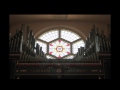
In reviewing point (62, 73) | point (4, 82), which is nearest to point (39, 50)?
point (62, 73)

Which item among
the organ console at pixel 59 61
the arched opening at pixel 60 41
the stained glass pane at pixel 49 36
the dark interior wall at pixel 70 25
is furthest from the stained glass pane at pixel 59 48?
the organ console at pixel 59 61

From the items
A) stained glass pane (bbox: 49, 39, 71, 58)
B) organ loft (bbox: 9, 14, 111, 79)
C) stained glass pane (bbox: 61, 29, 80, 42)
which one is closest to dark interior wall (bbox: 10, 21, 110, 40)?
organ loft (bbox: 9, 14, 111, 79)

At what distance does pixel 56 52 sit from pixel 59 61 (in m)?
2.00

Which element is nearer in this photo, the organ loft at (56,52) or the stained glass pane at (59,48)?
→ the organ loft at (56,52)

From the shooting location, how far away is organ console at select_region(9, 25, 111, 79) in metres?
11.1

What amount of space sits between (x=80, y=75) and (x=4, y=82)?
1.91m

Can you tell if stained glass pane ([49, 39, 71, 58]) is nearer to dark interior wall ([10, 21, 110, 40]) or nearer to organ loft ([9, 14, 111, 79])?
organ loft ([9, 14, 111, 79])

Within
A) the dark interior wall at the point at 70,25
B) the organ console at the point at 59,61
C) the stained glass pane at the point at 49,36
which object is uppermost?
the dark interior wall at the point at 70,25

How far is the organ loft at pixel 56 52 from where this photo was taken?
1116 cm

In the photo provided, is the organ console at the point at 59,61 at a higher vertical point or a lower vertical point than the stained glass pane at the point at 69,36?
lower

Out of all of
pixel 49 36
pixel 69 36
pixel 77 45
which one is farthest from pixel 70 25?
pixel 69 36

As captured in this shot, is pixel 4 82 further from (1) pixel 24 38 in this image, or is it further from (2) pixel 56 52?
(2) pixel 56 52

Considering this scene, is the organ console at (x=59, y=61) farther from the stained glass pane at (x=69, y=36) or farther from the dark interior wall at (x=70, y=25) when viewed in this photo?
the stained glass pane at (x=69, y=36)

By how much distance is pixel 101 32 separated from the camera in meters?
12.1
